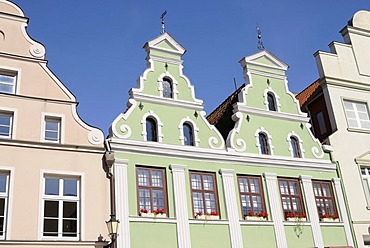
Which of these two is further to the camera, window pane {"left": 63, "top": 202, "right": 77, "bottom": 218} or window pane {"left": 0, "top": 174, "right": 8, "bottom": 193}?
window pane {"left": 63, "top": 202, "right": 77, "bottom": 218}

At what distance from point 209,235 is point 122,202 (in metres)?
3.08

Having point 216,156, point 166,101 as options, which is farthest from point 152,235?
point 166,101

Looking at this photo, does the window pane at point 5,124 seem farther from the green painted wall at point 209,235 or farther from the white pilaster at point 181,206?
the green painted wall at point 209,235

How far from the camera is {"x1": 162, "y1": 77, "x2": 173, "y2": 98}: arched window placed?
1728cm

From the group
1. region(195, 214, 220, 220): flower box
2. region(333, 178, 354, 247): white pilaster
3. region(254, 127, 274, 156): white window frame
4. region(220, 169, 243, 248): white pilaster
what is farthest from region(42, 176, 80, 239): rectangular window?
region(333, 178, 354, 247): white pilaster

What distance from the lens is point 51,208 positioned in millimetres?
13562

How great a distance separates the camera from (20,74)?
15039 millimetres

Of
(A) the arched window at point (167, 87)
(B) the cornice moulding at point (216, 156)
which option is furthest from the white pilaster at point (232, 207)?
(A) the arched window at point (167, 87)

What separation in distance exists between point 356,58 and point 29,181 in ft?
52.0

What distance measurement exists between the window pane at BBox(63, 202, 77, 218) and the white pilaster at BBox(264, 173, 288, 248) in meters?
6.94

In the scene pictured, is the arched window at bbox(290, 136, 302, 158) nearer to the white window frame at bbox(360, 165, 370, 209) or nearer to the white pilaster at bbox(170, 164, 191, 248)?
the white window frame at bbox(360, 165, 370, 209)

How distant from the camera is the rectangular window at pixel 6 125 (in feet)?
46.0

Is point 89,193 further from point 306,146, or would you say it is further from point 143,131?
point 306,146

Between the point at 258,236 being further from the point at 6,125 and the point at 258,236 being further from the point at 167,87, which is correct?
the point at 6,125
